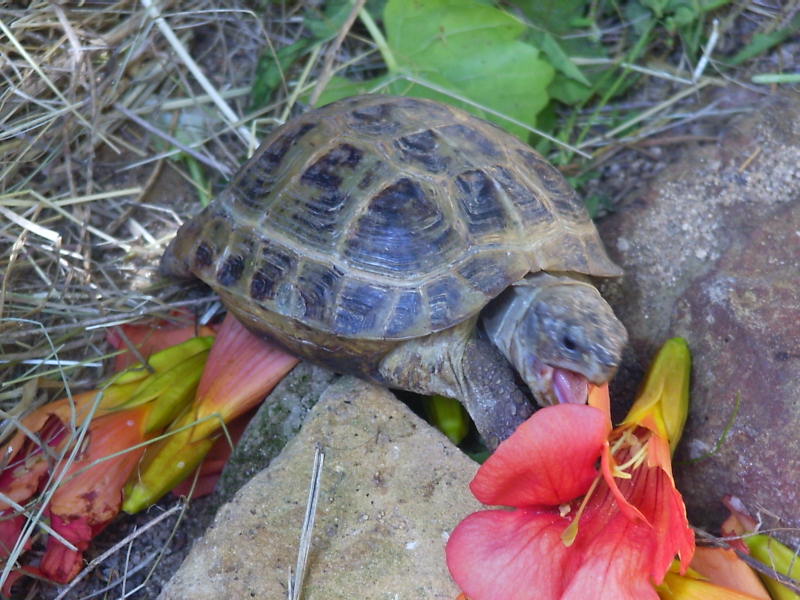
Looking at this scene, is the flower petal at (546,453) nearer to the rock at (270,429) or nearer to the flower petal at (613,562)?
the flower petal at (613,562)

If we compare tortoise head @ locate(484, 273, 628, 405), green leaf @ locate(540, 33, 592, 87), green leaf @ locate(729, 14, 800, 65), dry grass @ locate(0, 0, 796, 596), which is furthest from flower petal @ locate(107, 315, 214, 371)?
green leaf @ locate(729, 14, 800, 65)

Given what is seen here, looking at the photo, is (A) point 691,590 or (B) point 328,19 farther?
(B) point 328,19

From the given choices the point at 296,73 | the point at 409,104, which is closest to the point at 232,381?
the point at 409,104

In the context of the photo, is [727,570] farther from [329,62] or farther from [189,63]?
[189,63]

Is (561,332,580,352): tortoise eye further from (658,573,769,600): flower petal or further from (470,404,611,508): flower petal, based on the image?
(658,573,769,600): flower petal

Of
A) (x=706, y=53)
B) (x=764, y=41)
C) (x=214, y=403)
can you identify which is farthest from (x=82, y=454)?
(x=764, y=41)

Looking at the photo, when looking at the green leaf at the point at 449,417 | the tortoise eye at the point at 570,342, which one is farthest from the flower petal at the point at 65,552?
the tortoise eye at the point at 570,342
